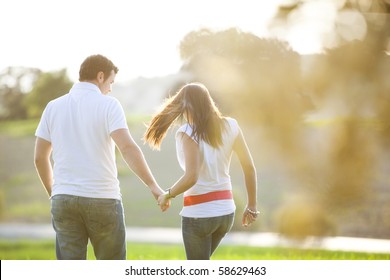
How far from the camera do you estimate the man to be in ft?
12.5

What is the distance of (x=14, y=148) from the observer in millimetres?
22125

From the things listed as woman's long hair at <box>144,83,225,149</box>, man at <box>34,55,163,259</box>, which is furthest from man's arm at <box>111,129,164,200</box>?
woman's long hair at <box>144,83,225,149</box>

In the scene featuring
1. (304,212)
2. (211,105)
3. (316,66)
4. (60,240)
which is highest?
(316,66)

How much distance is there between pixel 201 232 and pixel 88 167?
0.75 m

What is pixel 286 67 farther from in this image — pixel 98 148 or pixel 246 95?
pixel 98 148

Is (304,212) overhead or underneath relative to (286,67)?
underneath

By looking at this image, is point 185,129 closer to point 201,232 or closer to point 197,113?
point 197,113

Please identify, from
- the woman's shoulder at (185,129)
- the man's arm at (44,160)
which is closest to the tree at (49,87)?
the man's arm at (44,160)

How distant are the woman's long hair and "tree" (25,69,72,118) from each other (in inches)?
661

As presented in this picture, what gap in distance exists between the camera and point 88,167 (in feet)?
12.5

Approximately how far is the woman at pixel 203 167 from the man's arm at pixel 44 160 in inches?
31.2
